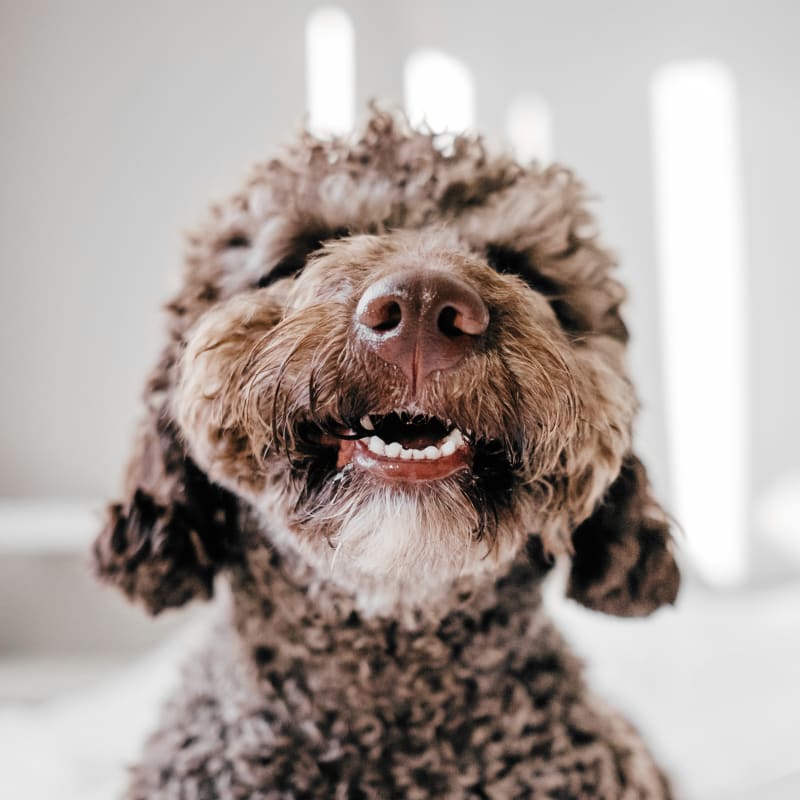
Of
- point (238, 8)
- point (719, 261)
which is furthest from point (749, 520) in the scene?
A: point (238, 8)

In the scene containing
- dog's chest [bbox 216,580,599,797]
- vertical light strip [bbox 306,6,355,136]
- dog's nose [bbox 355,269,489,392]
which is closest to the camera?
dog's nose [bbox 355,269,489,392]

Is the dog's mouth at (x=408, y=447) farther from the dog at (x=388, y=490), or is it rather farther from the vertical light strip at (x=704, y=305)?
the vertical light strip at (x=704, y=305)

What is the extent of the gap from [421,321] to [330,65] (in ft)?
6.80

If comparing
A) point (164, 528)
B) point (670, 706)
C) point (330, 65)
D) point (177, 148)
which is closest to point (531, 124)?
point (330, 65)

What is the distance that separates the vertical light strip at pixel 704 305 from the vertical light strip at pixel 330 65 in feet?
2.84

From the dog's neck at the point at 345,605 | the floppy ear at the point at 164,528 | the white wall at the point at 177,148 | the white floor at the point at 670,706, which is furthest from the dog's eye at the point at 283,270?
the white wall at the point at 177,148

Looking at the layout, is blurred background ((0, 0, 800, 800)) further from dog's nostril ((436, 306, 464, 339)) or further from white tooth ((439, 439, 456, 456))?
dog's nostril ((436, 306, 464, 339))

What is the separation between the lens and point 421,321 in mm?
607

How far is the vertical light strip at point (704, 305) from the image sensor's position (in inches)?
87.2

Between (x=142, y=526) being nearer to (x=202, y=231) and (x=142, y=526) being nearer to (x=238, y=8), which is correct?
(x=202, y=231)

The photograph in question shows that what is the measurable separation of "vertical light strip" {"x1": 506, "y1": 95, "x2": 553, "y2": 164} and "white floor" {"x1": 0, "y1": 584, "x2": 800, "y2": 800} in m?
1.17

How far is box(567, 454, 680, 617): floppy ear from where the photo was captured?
0.86 m

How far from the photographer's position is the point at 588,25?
2.14 metres

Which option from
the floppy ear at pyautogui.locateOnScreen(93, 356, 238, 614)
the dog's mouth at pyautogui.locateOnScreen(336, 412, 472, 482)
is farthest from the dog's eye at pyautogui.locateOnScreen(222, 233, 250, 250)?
the dog's mouth at pyautogui.locateOnScreen(336, 412, 472, 482)
